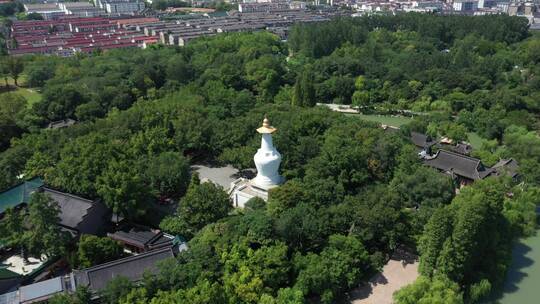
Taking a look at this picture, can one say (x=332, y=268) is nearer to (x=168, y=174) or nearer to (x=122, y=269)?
(x=122, y=269)

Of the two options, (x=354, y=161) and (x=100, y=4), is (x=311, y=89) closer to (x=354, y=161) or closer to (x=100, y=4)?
(x=354, y=161)

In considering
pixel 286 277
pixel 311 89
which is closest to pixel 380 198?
pixel 286 277

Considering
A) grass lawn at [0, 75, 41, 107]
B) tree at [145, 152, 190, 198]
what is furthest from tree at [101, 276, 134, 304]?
grass lawn at [0, 75, 41, 107]

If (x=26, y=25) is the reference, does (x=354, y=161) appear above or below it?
below

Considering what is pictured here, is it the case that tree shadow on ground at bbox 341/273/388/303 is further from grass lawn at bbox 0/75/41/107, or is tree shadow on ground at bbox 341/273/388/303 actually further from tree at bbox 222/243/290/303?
grass lawn at bbox 0/75/41/107

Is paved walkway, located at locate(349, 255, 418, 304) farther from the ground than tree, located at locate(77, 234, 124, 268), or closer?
closer

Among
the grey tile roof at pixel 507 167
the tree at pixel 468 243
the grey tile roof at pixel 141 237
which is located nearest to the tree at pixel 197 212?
the grey tile roof at pixel 141 237

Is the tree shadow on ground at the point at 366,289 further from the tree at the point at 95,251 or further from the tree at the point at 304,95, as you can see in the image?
the tree at the point at 304,95

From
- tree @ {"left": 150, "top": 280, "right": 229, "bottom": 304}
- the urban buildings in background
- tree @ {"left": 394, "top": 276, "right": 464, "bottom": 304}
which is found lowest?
tree @ {"left": 394, "top": 276, "right": 464, "bottom": 304}
